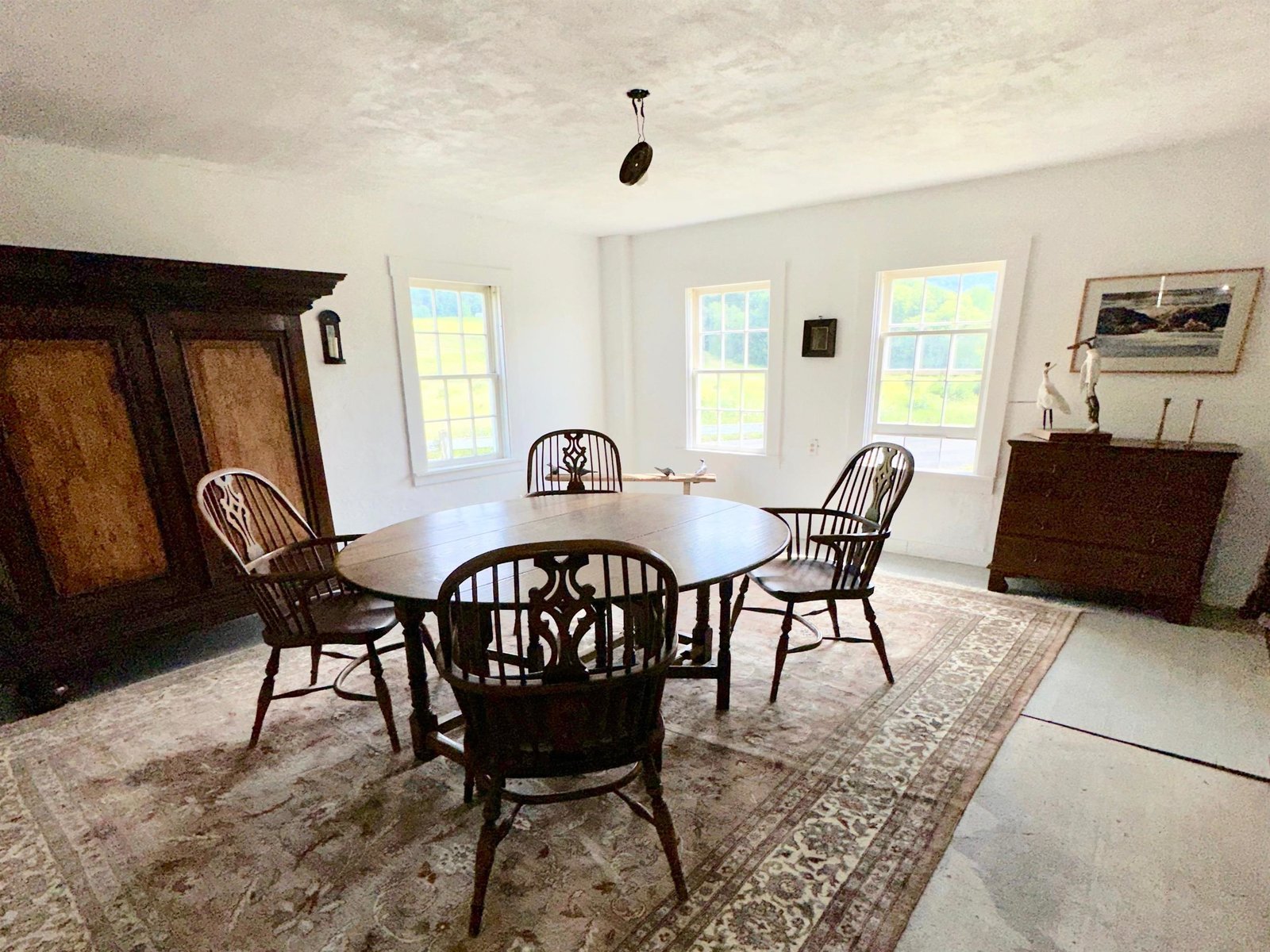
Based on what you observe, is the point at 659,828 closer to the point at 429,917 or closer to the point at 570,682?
the point at 570,682

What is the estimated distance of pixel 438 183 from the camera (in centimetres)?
317

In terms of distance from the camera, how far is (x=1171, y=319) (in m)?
2.95

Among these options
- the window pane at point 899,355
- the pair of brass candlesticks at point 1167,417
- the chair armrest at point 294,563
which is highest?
the window pane at point 899,355

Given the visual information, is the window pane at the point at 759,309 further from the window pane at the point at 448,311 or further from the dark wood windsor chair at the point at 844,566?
the window pane at the point at 448,311

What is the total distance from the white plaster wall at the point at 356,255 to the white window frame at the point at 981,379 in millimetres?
2334

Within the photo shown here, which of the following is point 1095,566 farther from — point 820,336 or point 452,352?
point 452,352

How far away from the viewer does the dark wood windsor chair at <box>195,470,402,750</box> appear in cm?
186

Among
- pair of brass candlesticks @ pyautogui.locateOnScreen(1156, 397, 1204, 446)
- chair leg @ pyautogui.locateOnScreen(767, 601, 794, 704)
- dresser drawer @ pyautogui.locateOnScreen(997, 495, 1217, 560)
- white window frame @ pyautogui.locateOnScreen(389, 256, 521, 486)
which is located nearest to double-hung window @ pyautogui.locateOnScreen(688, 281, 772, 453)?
white window frame @ pyautogui.locateOnScreen(389, 256, 521, 486)


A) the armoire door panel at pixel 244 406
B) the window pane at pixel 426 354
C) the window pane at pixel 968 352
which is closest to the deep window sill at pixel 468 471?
the window pane at pixel 426 354

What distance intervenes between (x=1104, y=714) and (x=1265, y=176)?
2.70m

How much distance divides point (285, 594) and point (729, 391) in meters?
3.56

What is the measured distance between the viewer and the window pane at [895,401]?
3.83 m

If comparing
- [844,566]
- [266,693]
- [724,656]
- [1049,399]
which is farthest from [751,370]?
[266,693]

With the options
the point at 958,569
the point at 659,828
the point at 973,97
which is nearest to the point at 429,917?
the point at 659,828
